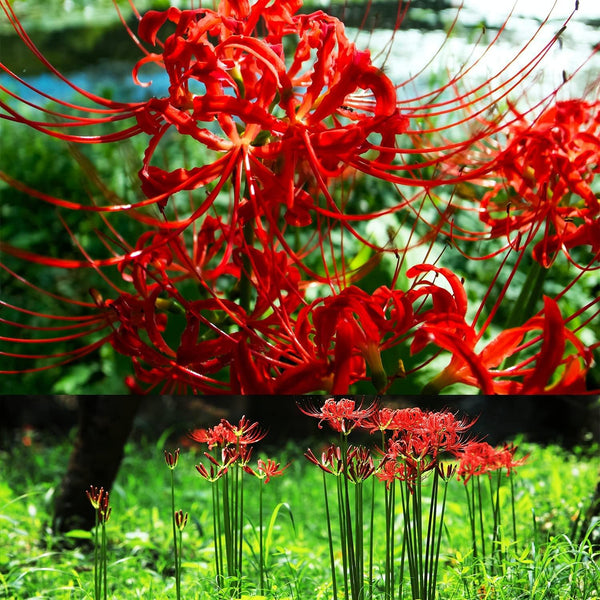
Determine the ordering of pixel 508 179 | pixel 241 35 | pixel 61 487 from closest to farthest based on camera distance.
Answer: pixel 241 35 < pixel 508 179 < pixel 61 487

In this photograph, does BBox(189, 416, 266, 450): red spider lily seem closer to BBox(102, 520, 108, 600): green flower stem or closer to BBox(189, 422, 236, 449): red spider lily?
BBox(189, 422, 236, 449): red spider lily

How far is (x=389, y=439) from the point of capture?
2.34 ft

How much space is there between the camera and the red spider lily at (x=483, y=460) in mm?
734

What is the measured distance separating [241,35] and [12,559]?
718mm

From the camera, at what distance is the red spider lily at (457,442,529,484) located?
734mm

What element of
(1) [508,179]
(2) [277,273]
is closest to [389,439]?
(2) [277,273]

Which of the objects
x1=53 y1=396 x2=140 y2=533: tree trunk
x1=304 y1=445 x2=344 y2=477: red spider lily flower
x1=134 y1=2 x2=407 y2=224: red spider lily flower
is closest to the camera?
x1=134 y1=2 x2=407 y2=224: red spider lily flower

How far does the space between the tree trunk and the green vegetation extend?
0.9 inches

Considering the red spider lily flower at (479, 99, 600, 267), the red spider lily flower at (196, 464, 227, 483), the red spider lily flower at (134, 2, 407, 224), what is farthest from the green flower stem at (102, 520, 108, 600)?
the red spider lily flower at (479, 99, 600, 267)

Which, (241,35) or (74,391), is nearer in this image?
(241,35)

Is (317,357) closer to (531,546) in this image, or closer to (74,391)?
(531,546)

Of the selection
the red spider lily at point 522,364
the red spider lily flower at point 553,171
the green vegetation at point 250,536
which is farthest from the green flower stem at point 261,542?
the red spider lily flower at point 553,171

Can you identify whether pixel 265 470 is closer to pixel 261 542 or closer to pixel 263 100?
pixel 261 542

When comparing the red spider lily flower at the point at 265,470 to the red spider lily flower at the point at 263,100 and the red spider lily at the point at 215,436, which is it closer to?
the red spider lily at the point at 215,436
